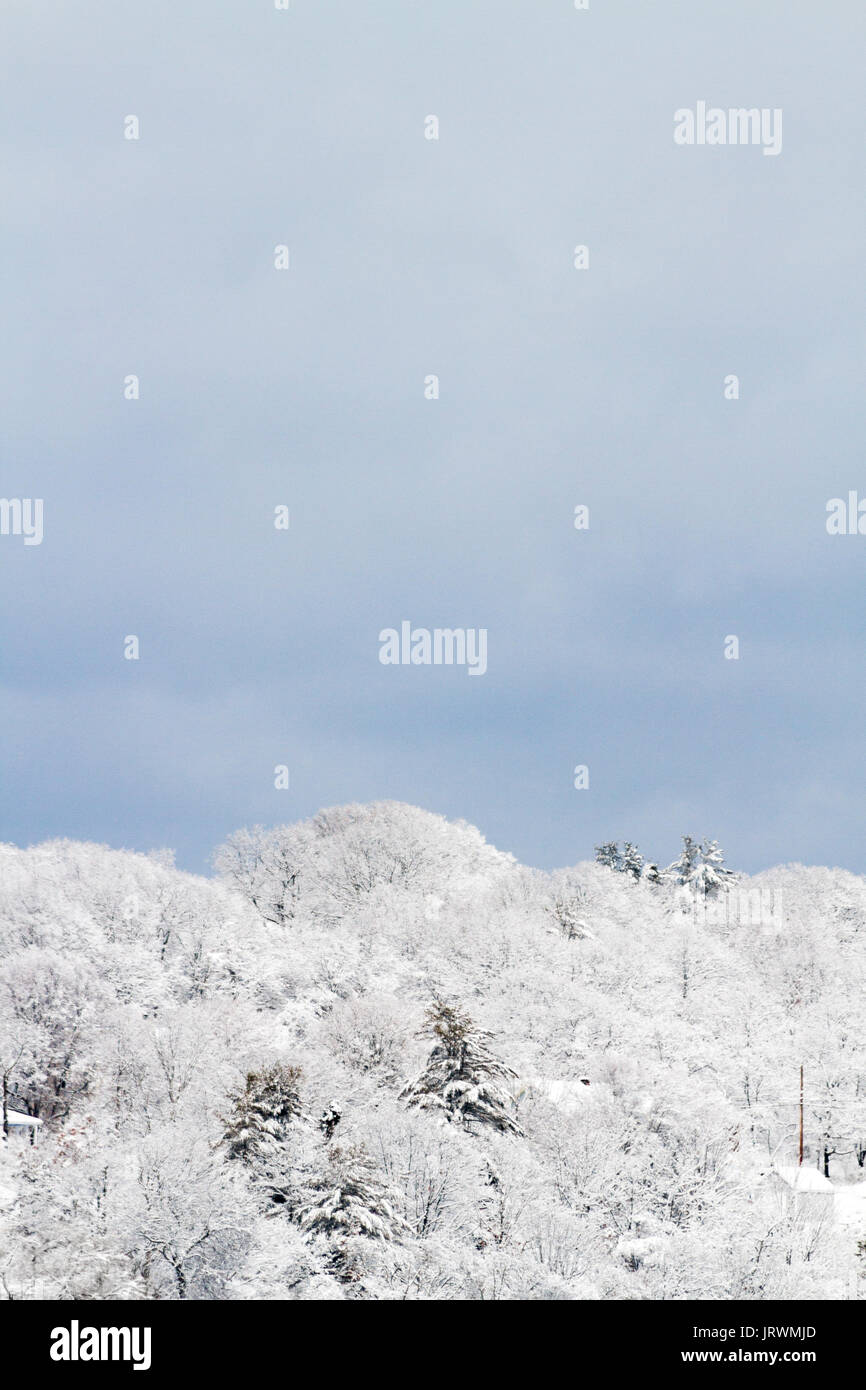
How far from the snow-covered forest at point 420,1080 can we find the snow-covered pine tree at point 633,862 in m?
16.6

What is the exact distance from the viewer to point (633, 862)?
503 feet

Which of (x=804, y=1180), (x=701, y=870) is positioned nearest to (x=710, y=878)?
(x=701, y=870)

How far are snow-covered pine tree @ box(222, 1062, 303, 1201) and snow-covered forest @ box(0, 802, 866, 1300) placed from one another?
0.12 m

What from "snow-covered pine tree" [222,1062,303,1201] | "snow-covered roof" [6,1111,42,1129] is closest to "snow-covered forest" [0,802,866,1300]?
"snow-covered pine tree" [222,1062,303,1201]

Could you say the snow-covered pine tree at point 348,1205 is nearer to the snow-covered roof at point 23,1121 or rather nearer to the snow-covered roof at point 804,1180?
the snow-covered roof at point 804,1180

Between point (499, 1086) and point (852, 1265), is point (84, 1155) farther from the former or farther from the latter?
point (852, 1265)

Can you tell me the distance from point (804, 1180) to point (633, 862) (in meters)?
96.2

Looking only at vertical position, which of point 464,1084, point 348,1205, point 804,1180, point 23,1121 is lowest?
point 804,1180

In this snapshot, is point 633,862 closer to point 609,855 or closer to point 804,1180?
point 609,855

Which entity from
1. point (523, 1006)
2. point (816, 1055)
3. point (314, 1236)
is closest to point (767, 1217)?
point (314, 1236)

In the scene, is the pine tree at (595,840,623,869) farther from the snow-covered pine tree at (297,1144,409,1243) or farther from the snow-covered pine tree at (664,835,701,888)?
the snow-covered pine tree at (297,1144,409,1243)

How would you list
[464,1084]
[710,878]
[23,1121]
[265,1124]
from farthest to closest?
[710,878], [23,1121], [464,1084], [265,1124]

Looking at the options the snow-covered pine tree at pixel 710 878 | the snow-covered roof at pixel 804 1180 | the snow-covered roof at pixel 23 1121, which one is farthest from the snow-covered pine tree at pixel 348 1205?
the snow-covered pine tree at pixel 710 878
